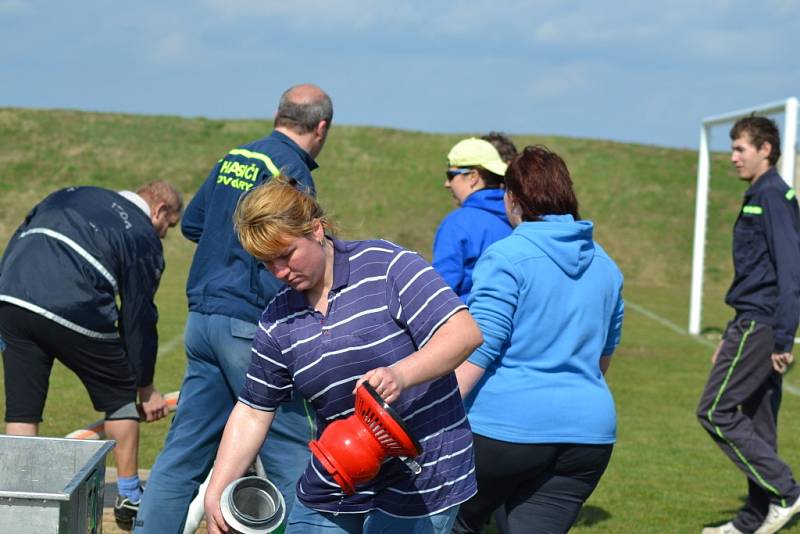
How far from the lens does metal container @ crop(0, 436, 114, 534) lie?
8.60ft

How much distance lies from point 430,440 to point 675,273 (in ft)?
112

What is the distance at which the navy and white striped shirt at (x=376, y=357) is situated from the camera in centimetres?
326

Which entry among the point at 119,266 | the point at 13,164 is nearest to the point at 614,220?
the point at 13,164

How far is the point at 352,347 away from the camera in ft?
10.7

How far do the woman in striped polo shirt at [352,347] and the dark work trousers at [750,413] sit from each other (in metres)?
3.23

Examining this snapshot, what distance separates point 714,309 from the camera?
88.6 feet

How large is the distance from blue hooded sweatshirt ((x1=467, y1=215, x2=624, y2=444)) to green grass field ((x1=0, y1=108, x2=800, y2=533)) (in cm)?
740

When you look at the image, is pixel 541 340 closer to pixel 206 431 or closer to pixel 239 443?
pixel 239 443

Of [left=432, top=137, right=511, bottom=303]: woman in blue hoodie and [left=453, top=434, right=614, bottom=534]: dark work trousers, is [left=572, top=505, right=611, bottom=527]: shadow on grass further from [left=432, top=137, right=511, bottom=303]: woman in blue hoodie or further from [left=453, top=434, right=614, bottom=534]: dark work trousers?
[left=453, top=434, right=614, bottom=534]: dark work trousers

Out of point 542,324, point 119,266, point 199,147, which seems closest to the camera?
point 542,324

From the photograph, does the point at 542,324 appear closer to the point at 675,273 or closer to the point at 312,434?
the point at 312,434

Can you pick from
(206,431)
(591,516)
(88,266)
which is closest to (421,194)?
(591,516)

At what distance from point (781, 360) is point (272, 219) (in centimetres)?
383

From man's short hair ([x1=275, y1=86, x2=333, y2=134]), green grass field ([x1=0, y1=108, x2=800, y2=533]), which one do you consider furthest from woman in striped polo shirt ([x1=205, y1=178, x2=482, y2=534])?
green grass field ([x1=0, y1=108, x2=800, y2=533])
